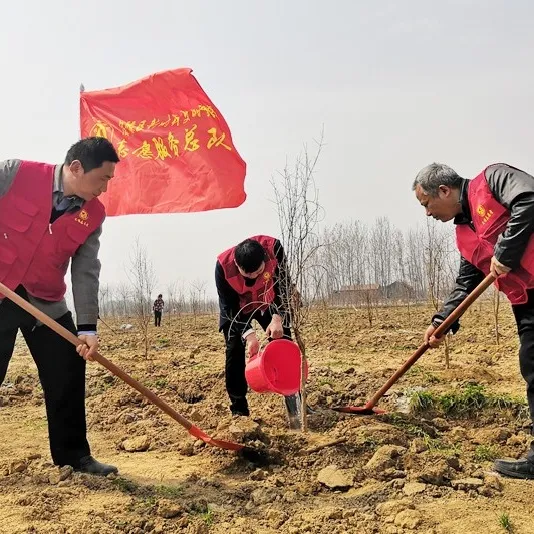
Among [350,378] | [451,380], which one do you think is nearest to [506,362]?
[451,380]

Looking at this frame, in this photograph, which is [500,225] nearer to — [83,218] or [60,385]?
[83,218]

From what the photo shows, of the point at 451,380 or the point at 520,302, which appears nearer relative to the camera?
the point at 520,302

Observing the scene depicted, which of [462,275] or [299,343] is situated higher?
[462,275]

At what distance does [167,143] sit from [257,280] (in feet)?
8.53

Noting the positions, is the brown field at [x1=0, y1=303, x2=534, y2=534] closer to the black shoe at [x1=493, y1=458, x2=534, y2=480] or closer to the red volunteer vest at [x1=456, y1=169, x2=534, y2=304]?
the black shoe at [x1=493, y1=458, x2=534, y2=480]

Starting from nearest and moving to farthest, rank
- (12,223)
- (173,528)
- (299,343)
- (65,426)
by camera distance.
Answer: (173,528) < (12,223) < (65,426) < (299,343)

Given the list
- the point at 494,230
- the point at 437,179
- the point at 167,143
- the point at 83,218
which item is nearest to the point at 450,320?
the point at 494,230

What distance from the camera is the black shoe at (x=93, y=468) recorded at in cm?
309

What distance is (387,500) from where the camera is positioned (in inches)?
105

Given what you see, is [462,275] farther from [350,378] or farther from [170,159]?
[170,159]

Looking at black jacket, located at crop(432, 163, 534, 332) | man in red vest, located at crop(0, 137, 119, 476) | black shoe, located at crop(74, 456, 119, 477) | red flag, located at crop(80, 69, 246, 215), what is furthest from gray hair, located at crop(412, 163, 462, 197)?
red flag, located at crop(80, 69, 246, 215)

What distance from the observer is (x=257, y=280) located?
13.4 ft

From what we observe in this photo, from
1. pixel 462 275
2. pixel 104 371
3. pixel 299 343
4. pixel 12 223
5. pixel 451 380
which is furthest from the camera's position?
pixel 104 371

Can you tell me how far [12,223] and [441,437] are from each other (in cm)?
307
